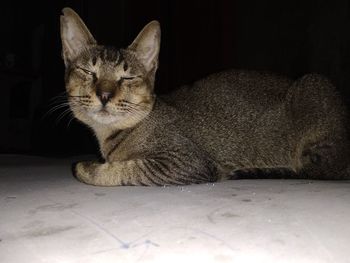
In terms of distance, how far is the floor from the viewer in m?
1.49

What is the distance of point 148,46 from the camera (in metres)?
3.08

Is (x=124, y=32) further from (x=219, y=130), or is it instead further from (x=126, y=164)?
(x=126, y=164)

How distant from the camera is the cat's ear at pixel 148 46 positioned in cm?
304

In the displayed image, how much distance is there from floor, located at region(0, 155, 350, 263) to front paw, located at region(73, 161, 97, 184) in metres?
0.09

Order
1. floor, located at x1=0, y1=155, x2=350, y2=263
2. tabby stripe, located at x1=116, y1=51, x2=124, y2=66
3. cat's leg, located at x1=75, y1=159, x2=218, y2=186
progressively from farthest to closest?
tabby stripe, located at x1=116, y1=51, x2=124, y2=66, cat's leg, located at x1=75, y1=159, x2=218, y2=186, floor, located at x1=0, y1=155, x2=350, y2=263

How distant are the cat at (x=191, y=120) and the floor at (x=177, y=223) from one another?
29 cm

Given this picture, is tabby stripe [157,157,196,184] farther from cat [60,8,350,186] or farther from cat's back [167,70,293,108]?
cat's back [167,70,293,108]

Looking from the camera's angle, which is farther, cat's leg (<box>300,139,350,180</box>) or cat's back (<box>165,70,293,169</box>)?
cat's back (<box>165,70,293,169</box>)

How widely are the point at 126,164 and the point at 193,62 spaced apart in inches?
144

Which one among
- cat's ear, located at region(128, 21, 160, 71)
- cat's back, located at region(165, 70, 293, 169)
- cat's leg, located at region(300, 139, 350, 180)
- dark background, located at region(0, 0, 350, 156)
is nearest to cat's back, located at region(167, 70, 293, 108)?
cat's back, located at region(165, 70, 293, 169)

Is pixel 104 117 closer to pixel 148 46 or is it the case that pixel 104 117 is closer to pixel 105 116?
pixel 105 116

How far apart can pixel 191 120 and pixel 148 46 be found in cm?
60

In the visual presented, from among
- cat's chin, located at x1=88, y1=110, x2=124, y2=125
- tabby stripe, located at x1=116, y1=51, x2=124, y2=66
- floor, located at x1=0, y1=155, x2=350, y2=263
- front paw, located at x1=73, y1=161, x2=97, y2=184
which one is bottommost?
front paw, located at x1=73, y1=161, x2=97, y2=184

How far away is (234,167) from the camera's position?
3129 mm
